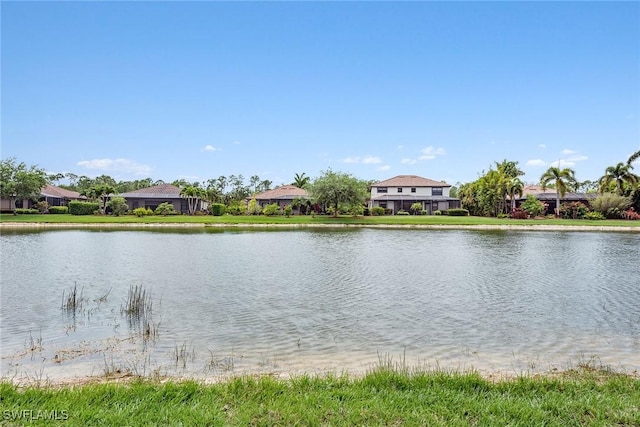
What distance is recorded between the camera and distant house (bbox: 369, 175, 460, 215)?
222 feet

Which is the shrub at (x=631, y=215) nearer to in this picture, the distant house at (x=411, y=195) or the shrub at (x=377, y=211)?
the distant house at (x=411, y=195)

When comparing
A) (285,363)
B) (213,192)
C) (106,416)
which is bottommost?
(285,363)

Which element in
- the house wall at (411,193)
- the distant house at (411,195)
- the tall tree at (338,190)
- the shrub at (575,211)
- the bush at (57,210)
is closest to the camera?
the tall tree at (338,190)

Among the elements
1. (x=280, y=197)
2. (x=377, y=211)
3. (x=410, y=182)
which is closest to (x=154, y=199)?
(x=280, y=197)

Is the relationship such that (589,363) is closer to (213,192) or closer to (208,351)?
(208,351)

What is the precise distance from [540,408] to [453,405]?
893mm

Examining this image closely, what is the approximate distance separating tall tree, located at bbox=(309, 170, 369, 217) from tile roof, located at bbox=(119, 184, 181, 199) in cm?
2766

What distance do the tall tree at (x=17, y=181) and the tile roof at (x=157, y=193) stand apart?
39.2ft

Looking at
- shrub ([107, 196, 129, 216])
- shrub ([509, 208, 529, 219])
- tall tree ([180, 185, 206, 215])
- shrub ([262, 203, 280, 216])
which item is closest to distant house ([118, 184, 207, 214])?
tall tree ([180, 185, 206, 215])

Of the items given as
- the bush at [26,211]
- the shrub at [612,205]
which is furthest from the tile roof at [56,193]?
the shrub at [612,205]

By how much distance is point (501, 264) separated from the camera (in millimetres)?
18703

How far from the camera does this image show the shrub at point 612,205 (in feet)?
174

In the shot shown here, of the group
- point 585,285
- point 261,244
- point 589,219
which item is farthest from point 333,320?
point 589,219

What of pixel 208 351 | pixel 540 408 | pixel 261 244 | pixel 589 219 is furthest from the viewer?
pixel 589 219
